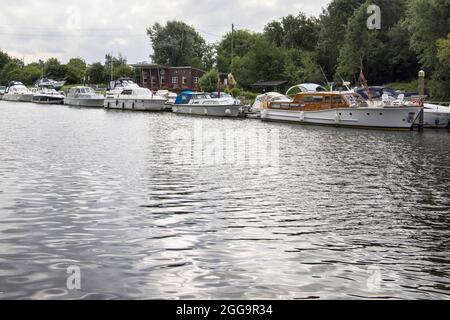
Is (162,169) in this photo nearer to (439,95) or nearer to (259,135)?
(259,135)

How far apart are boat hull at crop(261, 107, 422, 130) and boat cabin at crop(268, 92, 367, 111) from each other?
A: 0.62 m

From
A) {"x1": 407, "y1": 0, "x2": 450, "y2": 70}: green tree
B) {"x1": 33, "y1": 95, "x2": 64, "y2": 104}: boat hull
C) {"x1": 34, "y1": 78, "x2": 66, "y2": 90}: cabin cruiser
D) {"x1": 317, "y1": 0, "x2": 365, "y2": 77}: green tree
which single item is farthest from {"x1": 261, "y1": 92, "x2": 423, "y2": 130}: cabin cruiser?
{"x1": 34, "y1": 78, "x2": 66, "y2": 90}: cabin cruiser

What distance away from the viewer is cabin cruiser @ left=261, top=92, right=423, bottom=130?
4744 cm

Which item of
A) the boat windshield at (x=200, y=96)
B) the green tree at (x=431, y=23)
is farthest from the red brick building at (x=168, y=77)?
the green tree at (x=431, y=23)

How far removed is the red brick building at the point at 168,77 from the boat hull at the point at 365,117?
227ft

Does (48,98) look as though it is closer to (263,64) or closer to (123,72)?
(123,72)

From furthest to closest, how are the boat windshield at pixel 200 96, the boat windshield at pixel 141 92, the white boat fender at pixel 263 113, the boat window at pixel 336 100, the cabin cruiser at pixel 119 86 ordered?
the cabin cruiser at pixel 119 86, the boat windshield at pixel 141 92, the boat windshield at pixel 200 96, the white boat fender at pixel 263 113, the boat window at pixel 336 100

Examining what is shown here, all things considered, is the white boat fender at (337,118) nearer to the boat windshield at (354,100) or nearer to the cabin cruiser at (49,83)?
the boat windshield at (354,100)

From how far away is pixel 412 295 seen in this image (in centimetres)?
856

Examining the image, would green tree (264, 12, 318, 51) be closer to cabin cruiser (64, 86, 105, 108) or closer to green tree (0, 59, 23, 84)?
cabin cruiser (64, 86, 105, 108)

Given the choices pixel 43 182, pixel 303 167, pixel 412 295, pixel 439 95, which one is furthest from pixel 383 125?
pixel 412 295

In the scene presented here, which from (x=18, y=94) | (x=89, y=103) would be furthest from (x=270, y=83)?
(x=18, y=94)

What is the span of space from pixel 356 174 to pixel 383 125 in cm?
2886

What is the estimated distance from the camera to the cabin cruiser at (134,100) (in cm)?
7725
